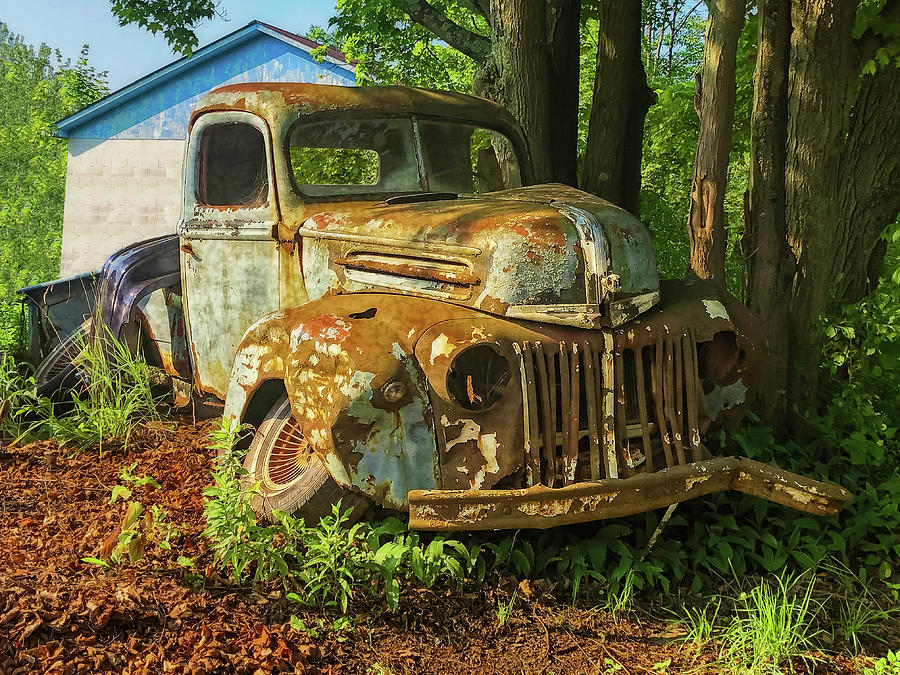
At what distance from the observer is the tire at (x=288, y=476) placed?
3.70m

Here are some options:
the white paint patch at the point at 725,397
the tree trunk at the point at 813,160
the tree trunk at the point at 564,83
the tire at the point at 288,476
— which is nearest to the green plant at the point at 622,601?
the white paint patch at the point at 725,397

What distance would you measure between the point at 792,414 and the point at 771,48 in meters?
2.20

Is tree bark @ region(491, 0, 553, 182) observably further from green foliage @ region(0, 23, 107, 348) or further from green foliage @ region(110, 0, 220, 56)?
green foliage @ region(0, 23, 107, 348)

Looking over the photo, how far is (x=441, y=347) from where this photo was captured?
330cm

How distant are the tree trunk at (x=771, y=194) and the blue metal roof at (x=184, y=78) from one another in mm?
9986

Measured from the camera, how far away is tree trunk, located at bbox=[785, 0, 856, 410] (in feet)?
16.0

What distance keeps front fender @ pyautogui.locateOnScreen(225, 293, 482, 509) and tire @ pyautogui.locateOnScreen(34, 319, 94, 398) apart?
128 inches

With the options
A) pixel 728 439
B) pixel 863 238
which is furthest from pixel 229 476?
pixel 863 238

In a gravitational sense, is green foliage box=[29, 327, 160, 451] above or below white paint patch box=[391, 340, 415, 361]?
below

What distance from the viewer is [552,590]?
3.73 meters

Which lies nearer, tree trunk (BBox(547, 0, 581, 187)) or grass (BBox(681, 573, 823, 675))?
grass (BBox(681, 573, 823, 675))

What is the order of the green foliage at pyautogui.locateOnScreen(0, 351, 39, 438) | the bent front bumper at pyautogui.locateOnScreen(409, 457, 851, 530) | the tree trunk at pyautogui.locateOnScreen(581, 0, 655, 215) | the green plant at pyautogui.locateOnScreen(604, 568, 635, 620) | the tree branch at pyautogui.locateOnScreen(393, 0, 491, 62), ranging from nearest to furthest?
the bent front bumper at pyautogui.locateOnScreen(409, 457, 851, 530) < the green plant at pyautogui.locateOnScreen(604, 568, 635, 620) < the green foliage at pyautogui.locateOnScreen(0, 351, 39, 438) < the tree trunk at pyautogui.locateOnScreen(581, 0, 655, 215) < the tree branch at pyautogui.locateOnScreen(393, 0, 491, 62)

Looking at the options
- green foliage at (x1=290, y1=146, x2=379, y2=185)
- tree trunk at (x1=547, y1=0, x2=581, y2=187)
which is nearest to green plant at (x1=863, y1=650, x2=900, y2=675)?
tree trunk at (x1=547, y1=0, x2=581, y2=187)

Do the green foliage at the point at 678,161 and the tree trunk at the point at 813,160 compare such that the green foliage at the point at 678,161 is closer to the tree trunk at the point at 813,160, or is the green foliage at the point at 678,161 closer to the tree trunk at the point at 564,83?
the tree trunk at the point at 564,83
